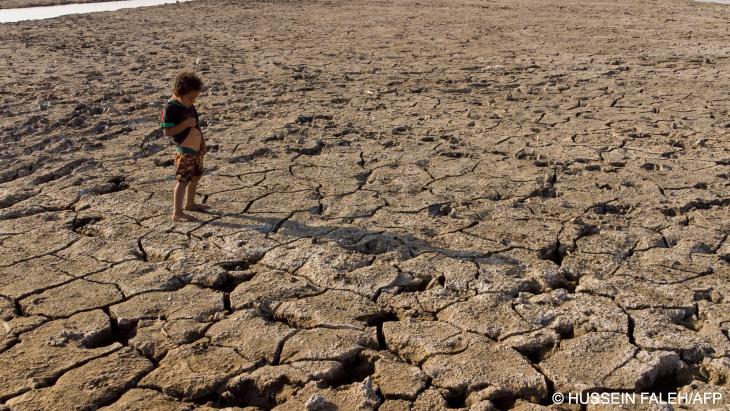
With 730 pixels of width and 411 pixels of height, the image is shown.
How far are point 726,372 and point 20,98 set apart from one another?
653cm

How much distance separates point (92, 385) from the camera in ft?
8.29

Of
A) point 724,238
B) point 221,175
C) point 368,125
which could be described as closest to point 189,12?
point 368,125

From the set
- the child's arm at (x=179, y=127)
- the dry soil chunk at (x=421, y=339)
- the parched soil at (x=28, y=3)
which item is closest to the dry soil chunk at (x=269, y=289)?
the dry soil chunk at (x=421, y=339)

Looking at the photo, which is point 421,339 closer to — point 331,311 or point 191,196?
point 331,311

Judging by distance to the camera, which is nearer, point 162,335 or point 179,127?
point 162,335

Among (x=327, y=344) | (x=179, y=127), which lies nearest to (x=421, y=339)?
(x=327, y=344)

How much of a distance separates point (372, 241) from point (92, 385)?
Result: 1.55m

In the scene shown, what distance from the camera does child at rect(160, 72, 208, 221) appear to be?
3721mm

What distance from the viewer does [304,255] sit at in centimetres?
345

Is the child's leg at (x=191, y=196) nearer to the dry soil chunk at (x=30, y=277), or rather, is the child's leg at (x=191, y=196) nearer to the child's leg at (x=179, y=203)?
the child's leg at (x=179, y=203)

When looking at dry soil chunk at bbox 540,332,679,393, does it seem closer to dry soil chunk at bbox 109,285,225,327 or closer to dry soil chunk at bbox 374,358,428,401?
dry soil chunk at bbox 374,358,428,401

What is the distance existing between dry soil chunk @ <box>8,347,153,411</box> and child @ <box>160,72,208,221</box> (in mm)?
1350

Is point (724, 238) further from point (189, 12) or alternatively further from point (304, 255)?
point (189, 12)

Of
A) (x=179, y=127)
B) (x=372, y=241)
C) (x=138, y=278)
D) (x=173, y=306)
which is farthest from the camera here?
(x=179, y=127)
